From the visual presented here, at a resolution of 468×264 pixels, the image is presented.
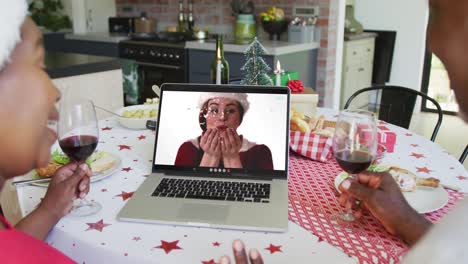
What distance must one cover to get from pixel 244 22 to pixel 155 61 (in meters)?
0.88

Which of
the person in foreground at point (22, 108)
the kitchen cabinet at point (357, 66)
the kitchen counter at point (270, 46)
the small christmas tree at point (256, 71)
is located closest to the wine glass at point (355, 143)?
the small christmas tree at point (256, 71)

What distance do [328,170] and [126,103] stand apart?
2.51 m

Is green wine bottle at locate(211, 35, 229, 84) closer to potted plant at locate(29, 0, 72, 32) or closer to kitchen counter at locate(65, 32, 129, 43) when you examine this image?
kitchen counter at locate(65, 32, 129, 43)

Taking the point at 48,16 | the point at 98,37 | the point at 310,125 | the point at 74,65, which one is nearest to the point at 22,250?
the point at 310,125

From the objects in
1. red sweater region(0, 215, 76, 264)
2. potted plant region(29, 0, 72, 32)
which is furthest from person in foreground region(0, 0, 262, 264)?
potted plant region(29, 0, 72, 32)

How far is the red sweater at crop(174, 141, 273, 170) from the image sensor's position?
4.00 ft

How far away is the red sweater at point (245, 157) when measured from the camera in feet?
4.00

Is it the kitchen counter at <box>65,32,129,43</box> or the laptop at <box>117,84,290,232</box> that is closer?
the laptop at <box>117,84,290,232</box>

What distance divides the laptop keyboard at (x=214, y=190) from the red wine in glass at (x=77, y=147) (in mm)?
196

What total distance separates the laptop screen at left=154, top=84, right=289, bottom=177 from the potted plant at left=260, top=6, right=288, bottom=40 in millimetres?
2546

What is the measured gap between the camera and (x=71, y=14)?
4824mm

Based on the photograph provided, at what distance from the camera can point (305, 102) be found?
1.70m

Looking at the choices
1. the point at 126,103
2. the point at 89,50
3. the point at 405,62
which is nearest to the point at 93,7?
the point at 89,50

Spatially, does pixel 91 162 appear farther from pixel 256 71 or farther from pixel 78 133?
pixel 256 71
